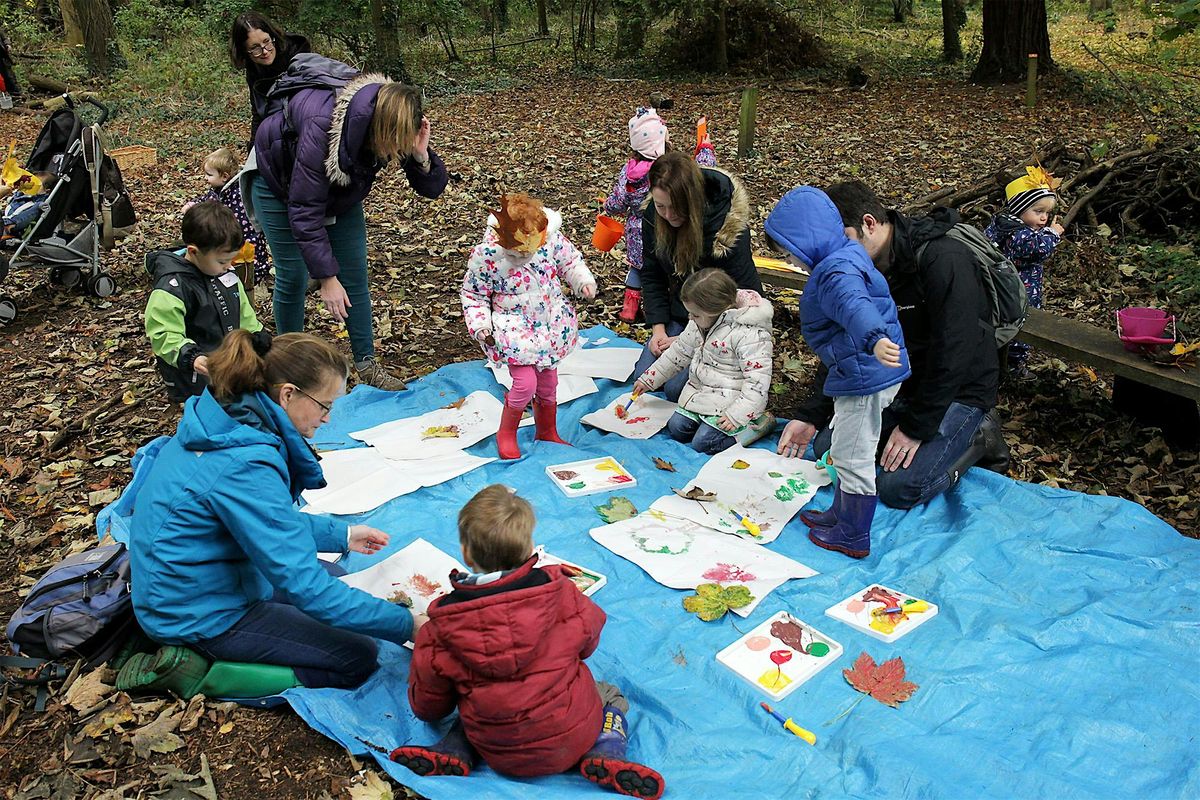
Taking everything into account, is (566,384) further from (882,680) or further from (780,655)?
(882,680)

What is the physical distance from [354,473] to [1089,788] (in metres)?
3.38

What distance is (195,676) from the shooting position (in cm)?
289

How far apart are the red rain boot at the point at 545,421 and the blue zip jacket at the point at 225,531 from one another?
200 centimetres

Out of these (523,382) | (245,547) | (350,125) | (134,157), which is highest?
(350,125)

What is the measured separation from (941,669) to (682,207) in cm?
260

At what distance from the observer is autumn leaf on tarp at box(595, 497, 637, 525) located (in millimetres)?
4090

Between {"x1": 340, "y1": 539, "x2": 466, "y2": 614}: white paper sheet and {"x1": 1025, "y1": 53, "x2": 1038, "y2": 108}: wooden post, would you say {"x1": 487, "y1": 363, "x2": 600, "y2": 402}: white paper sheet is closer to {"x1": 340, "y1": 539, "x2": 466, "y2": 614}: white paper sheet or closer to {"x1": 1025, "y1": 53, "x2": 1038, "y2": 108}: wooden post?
{"x1": 340, "y1": 539, "x2": 466, "y2": 614}: white paper sheet

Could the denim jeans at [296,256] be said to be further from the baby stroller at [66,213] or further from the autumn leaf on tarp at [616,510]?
the baby stroller at [66,213]

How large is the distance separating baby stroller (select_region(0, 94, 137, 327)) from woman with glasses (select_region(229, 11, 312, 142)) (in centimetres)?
291

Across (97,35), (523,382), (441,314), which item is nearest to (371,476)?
(523,382)

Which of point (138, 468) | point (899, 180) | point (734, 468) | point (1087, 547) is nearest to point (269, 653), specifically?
point (138, 468)

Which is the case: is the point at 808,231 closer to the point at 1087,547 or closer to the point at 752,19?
the point at 1087,547

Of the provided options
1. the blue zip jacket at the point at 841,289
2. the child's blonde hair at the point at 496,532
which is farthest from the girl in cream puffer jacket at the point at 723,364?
the child's blonde hair at the point at 496,532

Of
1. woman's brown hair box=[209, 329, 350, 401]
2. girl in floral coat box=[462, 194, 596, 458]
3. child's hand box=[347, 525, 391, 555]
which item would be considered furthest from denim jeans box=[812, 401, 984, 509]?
woman's brown hair box=[209, 329, 350, 401]
